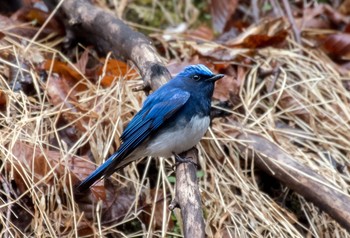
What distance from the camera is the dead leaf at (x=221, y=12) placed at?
19.9 ft

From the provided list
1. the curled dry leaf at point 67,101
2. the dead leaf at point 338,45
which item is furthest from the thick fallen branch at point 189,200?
the dead leaf at point 338,45

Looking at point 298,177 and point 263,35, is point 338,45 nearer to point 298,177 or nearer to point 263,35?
point 263,35

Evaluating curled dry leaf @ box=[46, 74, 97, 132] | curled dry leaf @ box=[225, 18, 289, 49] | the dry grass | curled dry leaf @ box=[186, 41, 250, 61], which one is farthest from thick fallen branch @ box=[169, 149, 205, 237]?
curled dry leaf @ box=[225, 18, 289, 49]

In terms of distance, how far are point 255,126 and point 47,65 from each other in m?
1.63

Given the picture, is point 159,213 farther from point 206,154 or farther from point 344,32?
point 344,32

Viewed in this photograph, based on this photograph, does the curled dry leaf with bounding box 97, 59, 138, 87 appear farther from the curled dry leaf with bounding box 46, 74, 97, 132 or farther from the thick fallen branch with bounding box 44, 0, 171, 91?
the curled dry leaf with bounding box 46, 74, 97, 132

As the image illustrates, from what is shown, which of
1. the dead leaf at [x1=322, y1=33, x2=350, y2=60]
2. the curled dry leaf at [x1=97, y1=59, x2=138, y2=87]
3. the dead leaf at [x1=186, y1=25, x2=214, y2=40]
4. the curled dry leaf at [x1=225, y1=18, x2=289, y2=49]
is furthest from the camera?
the dead leaf at [x1=186, y1=25, x2=214, y2=40]

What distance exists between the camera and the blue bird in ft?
12.3

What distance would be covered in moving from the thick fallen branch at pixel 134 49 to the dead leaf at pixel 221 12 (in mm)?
1430

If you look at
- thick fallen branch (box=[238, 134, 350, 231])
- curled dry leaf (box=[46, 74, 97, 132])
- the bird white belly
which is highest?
curled dry leaf (box=[46, 74, 97, 132])

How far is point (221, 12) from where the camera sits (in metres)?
6.12

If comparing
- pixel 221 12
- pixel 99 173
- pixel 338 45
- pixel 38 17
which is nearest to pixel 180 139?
pixel 99 173

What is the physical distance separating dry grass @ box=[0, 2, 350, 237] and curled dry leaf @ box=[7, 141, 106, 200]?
15mm

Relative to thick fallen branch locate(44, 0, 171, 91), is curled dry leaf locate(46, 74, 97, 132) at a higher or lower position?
lower
